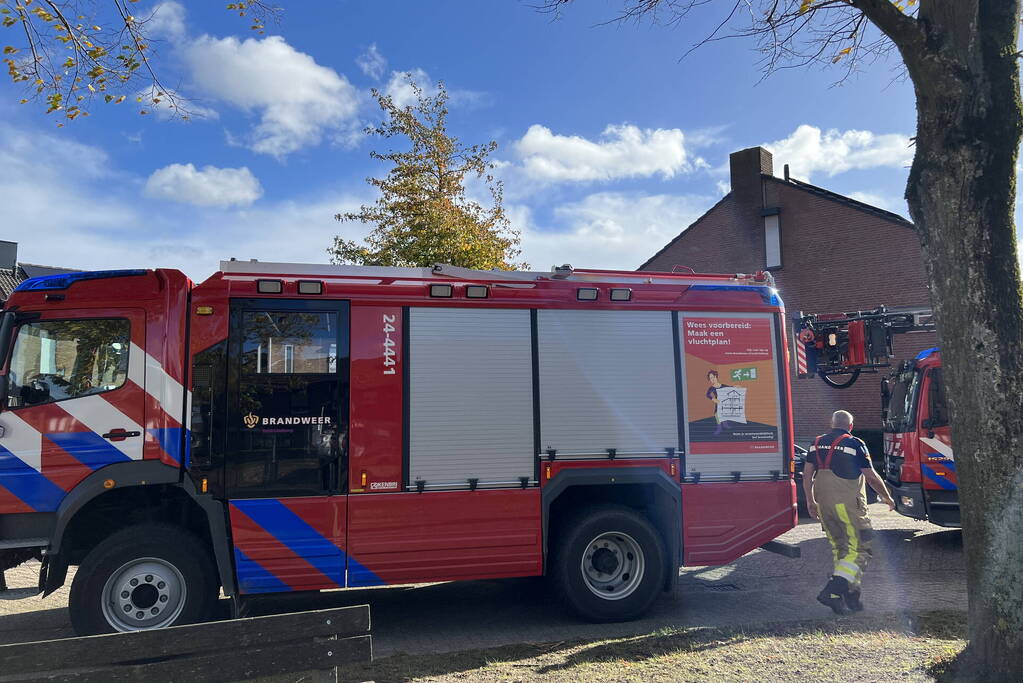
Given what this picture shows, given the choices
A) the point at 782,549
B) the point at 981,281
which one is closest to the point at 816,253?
the point at 782,549

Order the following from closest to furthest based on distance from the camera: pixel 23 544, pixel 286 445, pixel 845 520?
1. pixel 23 544
2. pixel 286 445
3. pixel 845 520

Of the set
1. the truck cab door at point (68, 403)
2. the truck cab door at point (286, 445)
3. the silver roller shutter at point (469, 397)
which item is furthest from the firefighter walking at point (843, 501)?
the truck cab door at point (68, 403)

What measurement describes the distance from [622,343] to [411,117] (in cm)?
1256

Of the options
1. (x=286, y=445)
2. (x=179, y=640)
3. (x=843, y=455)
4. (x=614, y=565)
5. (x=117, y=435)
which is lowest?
(x=614, y=565)

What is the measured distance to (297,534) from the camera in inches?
218

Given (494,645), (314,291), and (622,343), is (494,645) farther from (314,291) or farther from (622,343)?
(314,291)

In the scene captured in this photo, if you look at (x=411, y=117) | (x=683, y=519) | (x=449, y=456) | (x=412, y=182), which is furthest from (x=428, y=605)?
(x=411, y=117)

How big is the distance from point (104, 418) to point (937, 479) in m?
8.91

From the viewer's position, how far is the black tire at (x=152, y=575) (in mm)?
5289

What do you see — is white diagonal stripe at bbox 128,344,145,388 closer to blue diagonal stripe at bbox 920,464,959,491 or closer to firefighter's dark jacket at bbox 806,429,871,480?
firefighter's dark jacket at bbox 806,429,871,480

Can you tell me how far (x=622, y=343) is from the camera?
20.8 feet

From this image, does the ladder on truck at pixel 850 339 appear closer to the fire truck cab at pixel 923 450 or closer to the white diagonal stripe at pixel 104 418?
the fire truck cab at pixel 923 450

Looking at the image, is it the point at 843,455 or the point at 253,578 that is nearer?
the point at 253,578

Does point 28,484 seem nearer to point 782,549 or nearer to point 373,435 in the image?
point 373,435
